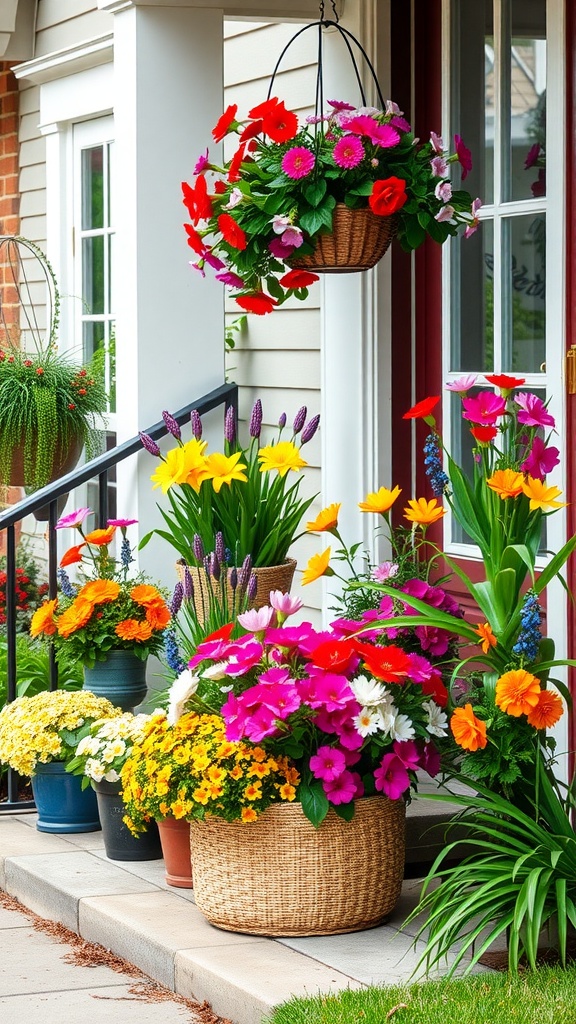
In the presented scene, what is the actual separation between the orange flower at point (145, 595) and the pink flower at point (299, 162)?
1.37 metres

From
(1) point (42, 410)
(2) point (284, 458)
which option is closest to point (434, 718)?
(2) point (284, 458)

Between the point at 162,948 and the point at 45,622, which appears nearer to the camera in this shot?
the point at 162,948

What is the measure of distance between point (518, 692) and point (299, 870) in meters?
0.68

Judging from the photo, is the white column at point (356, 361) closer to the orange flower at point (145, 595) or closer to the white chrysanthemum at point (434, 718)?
the orange flower at point (145, 595)

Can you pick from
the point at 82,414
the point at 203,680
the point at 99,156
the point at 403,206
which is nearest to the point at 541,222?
A: the point at 403,206

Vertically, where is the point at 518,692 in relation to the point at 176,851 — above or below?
above

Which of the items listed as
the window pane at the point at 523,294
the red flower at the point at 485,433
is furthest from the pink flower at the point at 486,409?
the window pane at the point at 523,294

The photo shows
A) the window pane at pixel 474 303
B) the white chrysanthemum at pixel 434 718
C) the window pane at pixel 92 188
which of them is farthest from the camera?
the window pane at pixel 92 188

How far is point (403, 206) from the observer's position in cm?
402

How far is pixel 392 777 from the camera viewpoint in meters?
Result: 3.59

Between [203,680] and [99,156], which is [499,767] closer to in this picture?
[203,680]

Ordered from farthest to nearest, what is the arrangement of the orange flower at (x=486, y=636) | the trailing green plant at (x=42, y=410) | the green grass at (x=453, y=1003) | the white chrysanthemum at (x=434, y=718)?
the trailing green plant at (x=42, y=410)
the white chrysanthemum at (x=434, y=718)
the orange flower at (x=486, y=636)
the green grass at (x=453, y=1003)

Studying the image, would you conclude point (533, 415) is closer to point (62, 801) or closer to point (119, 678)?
point (119, 678)

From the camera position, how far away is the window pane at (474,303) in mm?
4527
